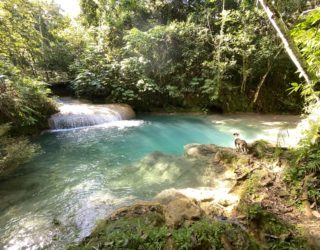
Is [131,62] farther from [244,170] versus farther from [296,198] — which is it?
[296,198]

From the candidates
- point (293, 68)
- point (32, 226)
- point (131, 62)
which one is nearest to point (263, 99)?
point (293, 68)

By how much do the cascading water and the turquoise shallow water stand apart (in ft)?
2.21

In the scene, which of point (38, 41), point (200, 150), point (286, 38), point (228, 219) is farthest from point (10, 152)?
point (286, 38)

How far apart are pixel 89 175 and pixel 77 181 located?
0.37 metres

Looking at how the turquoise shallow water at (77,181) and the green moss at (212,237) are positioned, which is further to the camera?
the turquoise shallow water at (77,181)

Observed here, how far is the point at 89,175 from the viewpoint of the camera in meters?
5.55

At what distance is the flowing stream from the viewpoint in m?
3.63

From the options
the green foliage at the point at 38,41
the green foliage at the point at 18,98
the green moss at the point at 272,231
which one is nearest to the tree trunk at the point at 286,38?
the green moss at the point at 272,231

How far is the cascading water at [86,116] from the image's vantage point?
32.9 ft

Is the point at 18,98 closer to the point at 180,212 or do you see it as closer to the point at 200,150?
the point at 200,150

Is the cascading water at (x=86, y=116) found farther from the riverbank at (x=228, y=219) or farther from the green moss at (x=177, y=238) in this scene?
the green moss at (x=177, y=238)

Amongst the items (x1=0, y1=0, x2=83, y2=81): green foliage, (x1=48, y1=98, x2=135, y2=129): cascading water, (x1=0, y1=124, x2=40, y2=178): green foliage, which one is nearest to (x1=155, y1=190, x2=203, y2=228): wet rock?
(x1=0, y1=124, x2=40, y2=178): green foliage

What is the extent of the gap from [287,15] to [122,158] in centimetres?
1002

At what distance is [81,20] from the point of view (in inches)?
659
